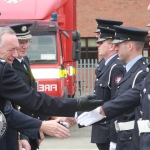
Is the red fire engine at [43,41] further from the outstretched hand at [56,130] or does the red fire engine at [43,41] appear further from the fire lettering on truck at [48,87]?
the outstretched hand at [56,130]

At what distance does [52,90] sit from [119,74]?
13.2ft

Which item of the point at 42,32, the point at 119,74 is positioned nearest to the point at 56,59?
the point at 42,32

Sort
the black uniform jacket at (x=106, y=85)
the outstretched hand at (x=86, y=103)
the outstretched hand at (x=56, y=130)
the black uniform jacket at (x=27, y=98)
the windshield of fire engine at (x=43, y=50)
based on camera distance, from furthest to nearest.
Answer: the windshield of fire engine at (x=43, y=50) < the black uniform jacket at (x=106, y=85) < the outstretched hand at (x=86, y=103) < the outstretched hand at (x=56, y=130) < the black uniform jacket at (x=27, y=98)

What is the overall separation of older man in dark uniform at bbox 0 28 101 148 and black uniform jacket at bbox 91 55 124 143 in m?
2.38

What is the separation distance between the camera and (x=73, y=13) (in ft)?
43.7

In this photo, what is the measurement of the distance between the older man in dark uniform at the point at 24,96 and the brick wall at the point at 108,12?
919 inches

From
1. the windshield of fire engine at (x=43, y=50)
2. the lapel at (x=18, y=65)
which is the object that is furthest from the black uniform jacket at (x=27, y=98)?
the windshield of fire engine at (x=43, y=50)

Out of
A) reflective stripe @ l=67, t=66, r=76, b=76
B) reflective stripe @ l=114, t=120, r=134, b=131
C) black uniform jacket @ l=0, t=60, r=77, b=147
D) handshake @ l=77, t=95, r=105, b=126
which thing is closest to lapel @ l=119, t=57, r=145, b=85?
reflective stripe @ l=114, t=120, r=134, b=131

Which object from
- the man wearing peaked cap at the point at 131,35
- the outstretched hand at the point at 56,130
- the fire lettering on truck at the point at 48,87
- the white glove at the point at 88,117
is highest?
the man wearing peaked cap at the point at 131,35

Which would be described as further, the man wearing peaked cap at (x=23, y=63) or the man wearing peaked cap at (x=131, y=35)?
the man wearing peaked cap at (x=23, y=63)

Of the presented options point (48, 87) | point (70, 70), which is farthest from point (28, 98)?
point (70, 70)

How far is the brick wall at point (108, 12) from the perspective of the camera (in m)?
27.4

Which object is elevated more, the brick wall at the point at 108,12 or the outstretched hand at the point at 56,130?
the outstretched hand at the point at 56,130

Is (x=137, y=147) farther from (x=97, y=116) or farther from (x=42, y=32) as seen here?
(x=42, y=32)
